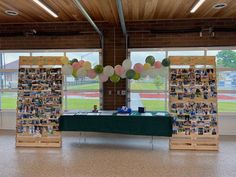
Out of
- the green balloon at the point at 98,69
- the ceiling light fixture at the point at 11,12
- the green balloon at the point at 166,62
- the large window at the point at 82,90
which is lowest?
the large window at the point at 82,90

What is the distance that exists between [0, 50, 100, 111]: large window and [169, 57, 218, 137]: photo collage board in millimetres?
2688

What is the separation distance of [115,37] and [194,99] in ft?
10.1

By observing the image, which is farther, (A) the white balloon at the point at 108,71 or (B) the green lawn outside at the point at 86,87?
(B) the green lawn outside at the point at 86,87

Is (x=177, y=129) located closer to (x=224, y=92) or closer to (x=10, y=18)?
(x=224, y=92)

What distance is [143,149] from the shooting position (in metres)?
5.62

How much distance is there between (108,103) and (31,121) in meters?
2.36

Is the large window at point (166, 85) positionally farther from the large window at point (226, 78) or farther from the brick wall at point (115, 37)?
the brick wall at point (115, 37)

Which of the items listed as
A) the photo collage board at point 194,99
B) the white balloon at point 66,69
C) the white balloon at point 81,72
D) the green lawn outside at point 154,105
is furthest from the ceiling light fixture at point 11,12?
the green lawn outside at point 154,105

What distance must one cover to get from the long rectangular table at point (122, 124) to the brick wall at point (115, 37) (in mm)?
1621

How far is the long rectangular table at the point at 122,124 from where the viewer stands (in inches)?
214

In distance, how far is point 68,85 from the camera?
24.4 ft

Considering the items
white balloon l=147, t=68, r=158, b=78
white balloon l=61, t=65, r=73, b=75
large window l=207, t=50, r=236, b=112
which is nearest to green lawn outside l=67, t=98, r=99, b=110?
white balloon l=61, t=65, r=73, b=75

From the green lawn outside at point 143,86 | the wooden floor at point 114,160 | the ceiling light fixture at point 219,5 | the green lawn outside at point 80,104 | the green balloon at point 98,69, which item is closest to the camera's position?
the wooden floor at point 114,160

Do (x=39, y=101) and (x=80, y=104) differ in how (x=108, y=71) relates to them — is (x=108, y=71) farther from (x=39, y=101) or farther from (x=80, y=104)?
(x=80, y=104)
